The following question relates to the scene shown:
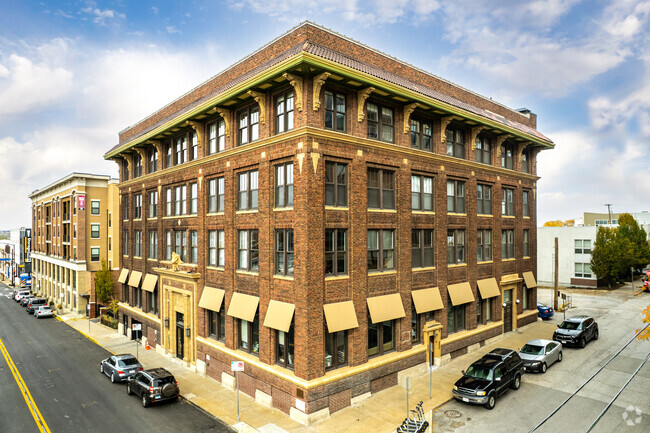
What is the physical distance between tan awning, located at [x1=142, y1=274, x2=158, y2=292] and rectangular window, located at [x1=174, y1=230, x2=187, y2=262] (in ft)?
13.5


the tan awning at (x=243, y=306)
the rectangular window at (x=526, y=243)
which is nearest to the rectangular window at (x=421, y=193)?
the tan awning at (x=243, y=306)

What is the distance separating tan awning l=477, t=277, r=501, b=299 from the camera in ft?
90.0

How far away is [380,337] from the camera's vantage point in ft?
67.7

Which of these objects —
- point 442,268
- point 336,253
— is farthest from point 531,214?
point 336,253

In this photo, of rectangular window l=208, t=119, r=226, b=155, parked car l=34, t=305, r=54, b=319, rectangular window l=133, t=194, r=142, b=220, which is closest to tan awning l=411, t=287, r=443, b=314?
rectangular window l=208, t=119, r=226, b=155

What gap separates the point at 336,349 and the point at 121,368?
1463 centimetres

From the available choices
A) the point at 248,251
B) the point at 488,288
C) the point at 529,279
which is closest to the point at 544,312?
the point at 529,279

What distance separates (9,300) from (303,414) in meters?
77.6

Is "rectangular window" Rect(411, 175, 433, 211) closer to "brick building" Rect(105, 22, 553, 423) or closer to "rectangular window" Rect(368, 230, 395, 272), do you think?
"brick building" Rect(105, 22, 553, 423)

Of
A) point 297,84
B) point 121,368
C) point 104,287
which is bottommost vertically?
point 121,368

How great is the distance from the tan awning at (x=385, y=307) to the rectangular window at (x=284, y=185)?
6.67 metres

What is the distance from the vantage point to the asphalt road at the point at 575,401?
1630cm

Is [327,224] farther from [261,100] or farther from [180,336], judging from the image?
[180,336]

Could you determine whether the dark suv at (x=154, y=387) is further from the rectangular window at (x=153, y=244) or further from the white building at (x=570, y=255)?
the white building at (x=570, y=255)
